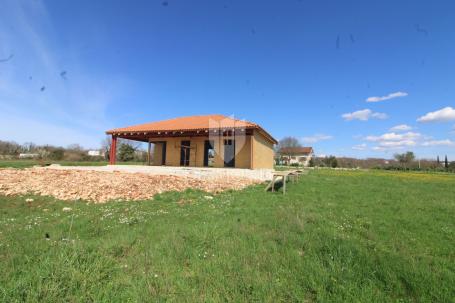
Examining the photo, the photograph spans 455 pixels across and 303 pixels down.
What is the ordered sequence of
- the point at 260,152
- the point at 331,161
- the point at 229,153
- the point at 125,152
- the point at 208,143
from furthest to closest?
the point at 331,161, the point at 125,152, the point at 260,152, the point at 208,143, the point at 229,153

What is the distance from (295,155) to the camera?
69.2 m

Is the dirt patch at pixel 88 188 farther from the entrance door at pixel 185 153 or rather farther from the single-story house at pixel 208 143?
the entrance door at pixel 185 153

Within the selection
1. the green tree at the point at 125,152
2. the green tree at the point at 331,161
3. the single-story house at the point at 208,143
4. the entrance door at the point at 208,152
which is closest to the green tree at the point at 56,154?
the green tree at the point at 125,152

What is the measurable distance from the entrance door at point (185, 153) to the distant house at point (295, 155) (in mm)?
43813

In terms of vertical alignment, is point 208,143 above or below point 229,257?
above

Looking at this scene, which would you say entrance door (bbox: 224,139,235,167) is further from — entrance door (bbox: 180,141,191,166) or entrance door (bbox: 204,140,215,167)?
entrance door (bbox: 180,141,191,166)

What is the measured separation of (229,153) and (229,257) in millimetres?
14734

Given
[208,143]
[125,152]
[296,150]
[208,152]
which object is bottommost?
[208,152]

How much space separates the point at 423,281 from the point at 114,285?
127 inches

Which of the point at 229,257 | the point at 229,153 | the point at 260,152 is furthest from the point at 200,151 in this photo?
the point at 229,257

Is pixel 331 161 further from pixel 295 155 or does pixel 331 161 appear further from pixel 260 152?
pixel 260 152

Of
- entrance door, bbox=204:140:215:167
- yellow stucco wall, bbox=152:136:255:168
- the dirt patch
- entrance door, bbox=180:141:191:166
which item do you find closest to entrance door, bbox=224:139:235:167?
yellow stucco wall, bbox=152:136:255:168

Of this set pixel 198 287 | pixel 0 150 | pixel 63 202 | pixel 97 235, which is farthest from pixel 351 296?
pixel 0 150

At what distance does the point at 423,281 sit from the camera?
235cm
